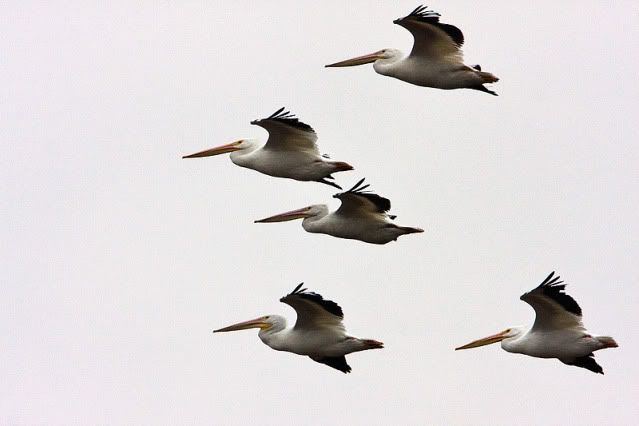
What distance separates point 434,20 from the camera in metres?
27.3

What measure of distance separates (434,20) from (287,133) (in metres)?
2.24

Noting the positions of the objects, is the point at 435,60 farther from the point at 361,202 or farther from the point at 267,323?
the point at 267,323

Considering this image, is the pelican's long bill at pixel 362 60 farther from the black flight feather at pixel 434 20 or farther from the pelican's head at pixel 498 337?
the pelican's head at pixel 498 337

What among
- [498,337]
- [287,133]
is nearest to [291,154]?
[287,133]

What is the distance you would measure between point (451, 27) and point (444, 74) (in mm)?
635

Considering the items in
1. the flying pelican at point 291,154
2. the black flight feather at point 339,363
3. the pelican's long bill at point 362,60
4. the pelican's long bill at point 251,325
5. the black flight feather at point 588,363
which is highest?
the pelican's long bill at point 362,60

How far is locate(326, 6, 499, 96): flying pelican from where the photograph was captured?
89.9 ft

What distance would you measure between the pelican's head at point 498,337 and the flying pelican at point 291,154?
8.12ft

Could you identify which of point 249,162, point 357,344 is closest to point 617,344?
point 357,344

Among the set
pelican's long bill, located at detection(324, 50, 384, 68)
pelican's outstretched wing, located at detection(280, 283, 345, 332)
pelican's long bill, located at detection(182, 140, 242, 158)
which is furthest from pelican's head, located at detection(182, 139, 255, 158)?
pelican's outstretched wing, located at detection(280, 283, 345, 332)

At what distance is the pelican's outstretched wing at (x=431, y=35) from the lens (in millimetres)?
27219

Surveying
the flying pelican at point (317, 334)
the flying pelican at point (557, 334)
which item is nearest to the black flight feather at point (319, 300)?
the flying pelican at point (317, 334)

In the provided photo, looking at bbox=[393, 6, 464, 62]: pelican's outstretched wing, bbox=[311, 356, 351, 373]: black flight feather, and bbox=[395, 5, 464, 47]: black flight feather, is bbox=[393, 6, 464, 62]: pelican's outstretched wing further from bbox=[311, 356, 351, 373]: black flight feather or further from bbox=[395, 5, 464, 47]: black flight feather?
bbox=[311, 356, 351, 373]: black flight feather

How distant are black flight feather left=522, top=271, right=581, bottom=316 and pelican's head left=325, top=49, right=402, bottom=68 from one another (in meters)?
3.45
